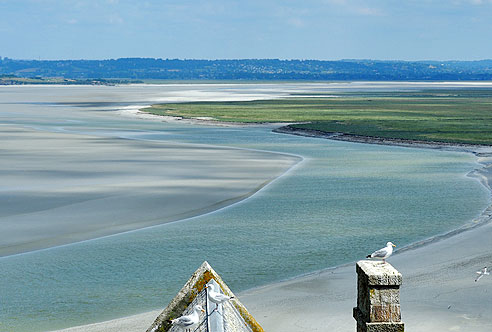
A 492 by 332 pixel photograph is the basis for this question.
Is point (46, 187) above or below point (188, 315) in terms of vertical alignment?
below

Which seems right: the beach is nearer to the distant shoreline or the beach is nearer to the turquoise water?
the turquoise water

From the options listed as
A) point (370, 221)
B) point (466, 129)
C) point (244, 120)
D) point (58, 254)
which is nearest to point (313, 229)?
point (370, 221)

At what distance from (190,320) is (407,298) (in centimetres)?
1426

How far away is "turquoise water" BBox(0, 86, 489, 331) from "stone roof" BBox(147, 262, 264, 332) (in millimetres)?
12867

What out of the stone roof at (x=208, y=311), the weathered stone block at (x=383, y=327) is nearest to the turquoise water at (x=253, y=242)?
the weathered stone block at (x=383, y=327)

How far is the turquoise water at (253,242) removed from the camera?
19.5m

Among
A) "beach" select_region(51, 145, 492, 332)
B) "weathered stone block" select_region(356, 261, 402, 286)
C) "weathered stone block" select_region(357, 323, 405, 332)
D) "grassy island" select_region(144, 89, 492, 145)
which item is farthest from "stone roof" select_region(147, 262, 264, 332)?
"grassy island" select_region(144, 89, 492, 145)

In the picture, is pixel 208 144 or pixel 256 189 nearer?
pixel 256 189

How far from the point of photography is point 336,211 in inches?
1268

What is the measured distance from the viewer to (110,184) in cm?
3859

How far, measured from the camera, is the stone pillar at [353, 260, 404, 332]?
6246 millimetres

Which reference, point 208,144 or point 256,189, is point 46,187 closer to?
point 256,189

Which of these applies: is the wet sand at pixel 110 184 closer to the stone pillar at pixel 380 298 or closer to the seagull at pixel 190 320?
the stone pillar at pixel 380 298

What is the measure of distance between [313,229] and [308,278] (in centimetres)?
728
